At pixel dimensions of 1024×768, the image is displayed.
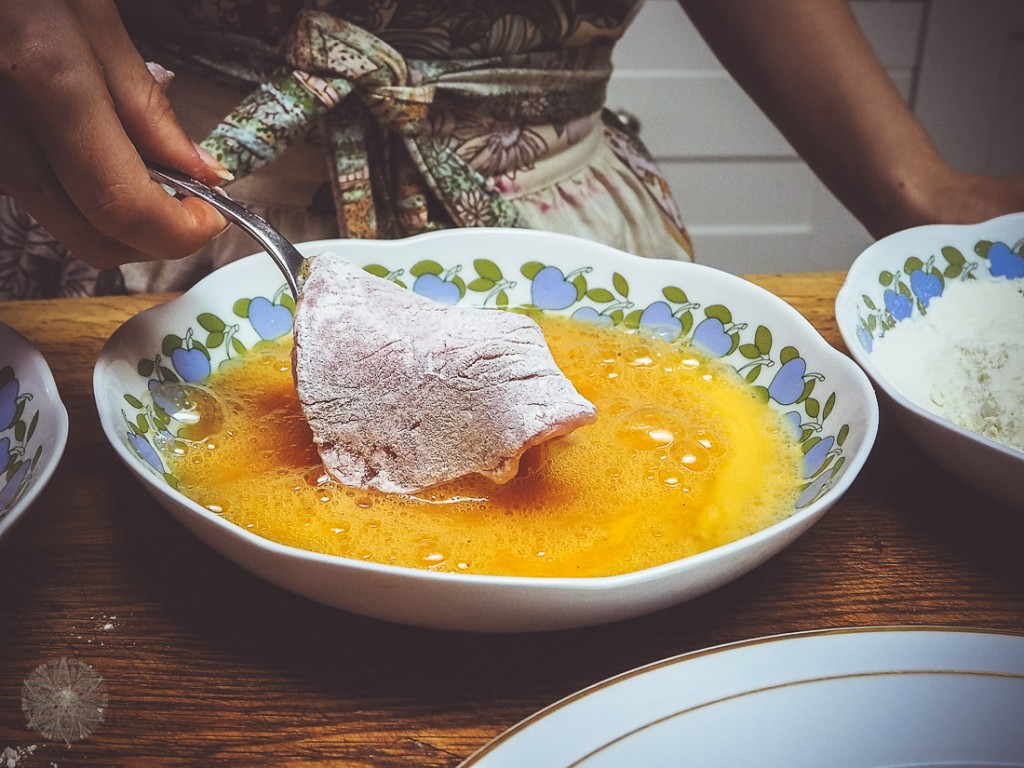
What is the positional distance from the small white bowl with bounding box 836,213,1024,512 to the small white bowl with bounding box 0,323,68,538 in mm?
531

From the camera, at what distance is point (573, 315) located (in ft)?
2.64

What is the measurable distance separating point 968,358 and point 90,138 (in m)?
0.67

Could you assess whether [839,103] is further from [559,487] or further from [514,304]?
A: [559,487]

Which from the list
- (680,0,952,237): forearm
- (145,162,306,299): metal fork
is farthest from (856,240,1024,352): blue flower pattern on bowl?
(145,162,306,299): metal fork

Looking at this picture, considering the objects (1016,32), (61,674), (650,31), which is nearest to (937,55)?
(1016,32)

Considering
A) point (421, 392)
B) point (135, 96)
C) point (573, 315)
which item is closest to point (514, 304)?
point (573, 315)

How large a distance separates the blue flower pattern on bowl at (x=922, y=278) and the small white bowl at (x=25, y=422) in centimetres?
57

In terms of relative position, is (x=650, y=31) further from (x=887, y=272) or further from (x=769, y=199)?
(x=887, y=272)

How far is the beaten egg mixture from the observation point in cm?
53

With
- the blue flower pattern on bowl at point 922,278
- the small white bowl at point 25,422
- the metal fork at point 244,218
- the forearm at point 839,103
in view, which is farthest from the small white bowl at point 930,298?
the small white bowl at point 25,422

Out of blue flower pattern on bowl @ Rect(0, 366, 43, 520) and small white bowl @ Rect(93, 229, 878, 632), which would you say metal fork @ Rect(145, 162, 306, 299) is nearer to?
small white bowl @ Rect(93, 229, 878, 632)

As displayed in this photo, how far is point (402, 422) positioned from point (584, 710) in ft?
0.87

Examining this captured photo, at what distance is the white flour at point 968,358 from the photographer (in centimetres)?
63

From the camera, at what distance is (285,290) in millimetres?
780
